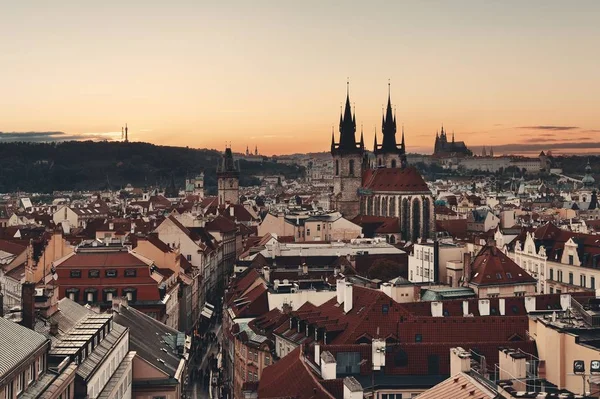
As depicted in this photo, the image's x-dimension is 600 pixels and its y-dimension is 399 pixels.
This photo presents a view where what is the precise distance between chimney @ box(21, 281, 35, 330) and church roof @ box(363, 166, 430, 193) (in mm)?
132784

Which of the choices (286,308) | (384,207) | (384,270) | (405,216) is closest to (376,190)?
(384,207)

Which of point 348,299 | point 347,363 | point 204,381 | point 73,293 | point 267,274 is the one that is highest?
point 348,299

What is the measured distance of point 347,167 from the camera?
188 meters

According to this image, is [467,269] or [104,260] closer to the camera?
[104,260]

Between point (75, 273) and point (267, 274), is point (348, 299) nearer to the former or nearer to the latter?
point (75, 273)

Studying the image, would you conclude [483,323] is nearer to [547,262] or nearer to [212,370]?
[212,370]

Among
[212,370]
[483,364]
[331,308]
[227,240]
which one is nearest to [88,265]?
[212,370]

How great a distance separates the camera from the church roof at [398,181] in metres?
168

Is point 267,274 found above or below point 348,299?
below

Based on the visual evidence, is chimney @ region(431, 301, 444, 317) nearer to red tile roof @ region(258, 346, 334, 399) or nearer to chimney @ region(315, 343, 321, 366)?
red tile roof @ region(258, 346, 334, 399)

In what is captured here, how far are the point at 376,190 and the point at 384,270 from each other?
262ft

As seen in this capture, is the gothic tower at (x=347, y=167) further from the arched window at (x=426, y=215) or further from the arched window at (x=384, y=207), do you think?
the arched window at (x=426, y=215)

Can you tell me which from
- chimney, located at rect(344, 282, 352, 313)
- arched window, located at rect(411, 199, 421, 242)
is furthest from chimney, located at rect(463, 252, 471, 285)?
arched window, located at rect(411, 199, 421, 242)

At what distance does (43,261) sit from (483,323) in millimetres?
40614
